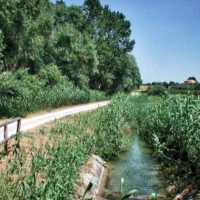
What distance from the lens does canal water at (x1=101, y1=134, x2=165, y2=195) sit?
12016 mm

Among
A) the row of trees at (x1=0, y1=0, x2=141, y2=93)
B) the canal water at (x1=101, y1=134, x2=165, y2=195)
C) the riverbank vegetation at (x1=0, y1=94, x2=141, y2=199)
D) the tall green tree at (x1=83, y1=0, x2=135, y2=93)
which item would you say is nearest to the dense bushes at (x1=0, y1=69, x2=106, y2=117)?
the row of trees at (x1=0, y1=0, x2=141, y2=93)

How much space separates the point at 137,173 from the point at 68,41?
30.5 metres

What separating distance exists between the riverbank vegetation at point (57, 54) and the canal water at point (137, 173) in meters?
9.53

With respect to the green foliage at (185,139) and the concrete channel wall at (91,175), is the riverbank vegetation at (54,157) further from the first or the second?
the green foliage at (185,139)

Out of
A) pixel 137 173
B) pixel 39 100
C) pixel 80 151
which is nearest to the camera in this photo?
pixel 80 151

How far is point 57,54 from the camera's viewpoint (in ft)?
137

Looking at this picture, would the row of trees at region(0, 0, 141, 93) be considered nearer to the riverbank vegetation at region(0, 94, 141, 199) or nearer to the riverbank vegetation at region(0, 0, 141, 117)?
the riverbank vegetation at region(0, 0, 141, 117)

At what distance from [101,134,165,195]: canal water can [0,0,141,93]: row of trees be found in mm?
9992

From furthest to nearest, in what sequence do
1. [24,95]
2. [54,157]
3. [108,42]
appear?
1. [108,42]
2. [24,95]
3. [54,157]

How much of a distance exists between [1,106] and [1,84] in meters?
1.84

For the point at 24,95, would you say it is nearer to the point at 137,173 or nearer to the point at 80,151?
the point at 137,173

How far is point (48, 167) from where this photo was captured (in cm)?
890

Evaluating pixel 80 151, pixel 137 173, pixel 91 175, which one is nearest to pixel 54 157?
pixel 80 151

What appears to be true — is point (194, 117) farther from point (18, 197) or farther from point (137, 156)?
point (18, 197)
